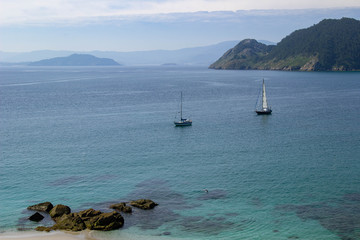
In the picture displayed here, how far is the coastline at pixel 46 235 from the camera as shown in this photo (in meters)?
44.7

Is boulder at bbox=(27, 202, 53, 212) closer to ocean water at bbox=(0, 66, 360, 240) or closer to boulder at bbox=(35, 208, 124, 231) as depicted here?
ocean water at bbox=(0, 66, 360, 240)

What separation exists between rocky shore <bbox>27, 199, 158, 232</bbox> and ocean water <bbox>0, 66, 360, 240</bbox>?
3.55 feet

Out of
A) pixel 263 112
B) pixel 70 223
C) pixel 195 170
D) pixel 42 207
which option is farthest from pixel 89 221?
pixel 263 112

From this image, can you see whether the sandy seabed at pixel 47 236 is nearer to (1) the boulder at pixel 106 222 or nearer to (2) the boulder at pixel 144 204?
(1) the boulder at pixel 106 222

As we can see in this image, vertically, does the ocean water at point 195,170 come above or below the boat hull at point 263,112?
below

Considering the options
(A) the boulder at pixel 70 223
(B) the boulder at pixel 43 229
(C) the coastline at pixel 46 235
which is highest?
(A) the boulder at pixel 70 223

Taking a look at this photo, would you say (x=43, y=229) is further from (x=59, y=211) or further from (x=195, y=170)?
(x=195, y=170)

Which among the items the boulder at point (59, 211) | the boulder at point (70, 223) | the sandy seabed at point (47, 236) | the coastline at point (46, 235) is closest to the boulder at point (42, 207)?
the boulder at point (59, 211)

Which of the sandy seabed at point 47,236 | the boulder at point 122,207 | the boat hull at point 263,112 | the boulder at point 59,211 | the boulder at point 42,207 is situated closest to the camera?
the sandy seabed at point 47,236

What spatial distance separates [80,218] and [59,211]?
392 centimetres

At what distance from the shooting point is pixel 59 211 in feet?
165

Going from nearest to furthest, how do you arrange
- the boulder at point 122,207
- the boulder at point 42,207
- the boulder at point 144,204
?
the boulder at point 122,207 < the boulder at point 42,207 < the boulder at point 144,204

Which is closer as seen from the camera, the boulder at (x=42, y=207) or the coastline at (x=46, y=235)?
the coastline at (x=46, y=235)

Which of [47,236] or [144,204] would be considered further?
[144,204]
